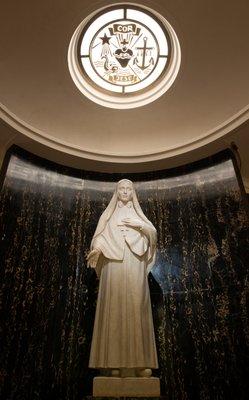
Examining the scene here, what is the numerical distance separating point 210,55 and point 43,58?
268cm

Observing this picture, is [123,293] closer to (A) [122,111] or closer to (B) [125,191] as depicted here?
(B) [125,191]

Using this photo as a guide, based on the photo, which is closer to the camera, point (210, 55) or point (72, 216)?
point (210, 55)

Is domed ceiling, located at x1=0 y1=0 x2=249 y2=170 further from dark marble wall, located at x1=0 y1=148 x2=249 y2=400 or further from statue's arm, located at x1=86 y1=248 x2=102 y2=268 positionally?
statue's arm, located at x1=86 y1=248 x2=102 y2=268

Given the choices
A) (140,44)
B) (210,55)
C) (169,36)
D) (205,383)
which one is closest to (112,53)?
(140,44)

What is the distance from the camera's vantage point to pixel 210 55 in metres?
5.59

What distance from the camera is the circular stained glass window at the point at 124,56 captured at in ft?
18.8

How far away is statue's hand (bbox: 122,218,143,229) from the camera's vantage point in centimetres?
485

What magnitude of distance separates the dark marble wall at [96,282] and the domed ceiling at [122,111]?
51 centimetres

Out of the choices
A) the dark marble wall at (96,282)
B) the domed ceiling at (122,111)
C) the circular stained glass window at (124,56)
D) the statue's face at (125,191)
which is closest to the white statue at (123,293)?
the statue's face at (125,191)

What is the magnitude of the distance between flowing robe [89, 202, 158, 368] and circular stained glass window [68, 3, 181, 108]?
2.66 metres

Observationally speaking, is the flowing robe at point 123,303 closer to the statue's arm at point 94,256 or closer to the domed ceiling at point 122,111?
the statue's arm at point 94,256

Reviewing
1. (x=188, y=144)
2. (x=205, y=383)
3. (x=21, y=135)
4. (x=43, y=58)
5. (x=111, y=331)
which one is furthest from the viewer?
(x=188, y=144)

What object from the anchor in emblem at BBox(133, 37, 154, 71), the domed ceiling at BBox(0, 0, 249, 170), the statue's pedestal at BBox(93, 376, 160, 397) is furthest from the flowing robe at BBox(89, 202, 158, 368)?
the anchor in emblem at BBox(133, 37, 154, 71)

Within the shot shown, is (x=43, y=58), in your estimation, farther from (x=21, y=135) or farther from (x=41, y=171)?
(x=41, y=171)
